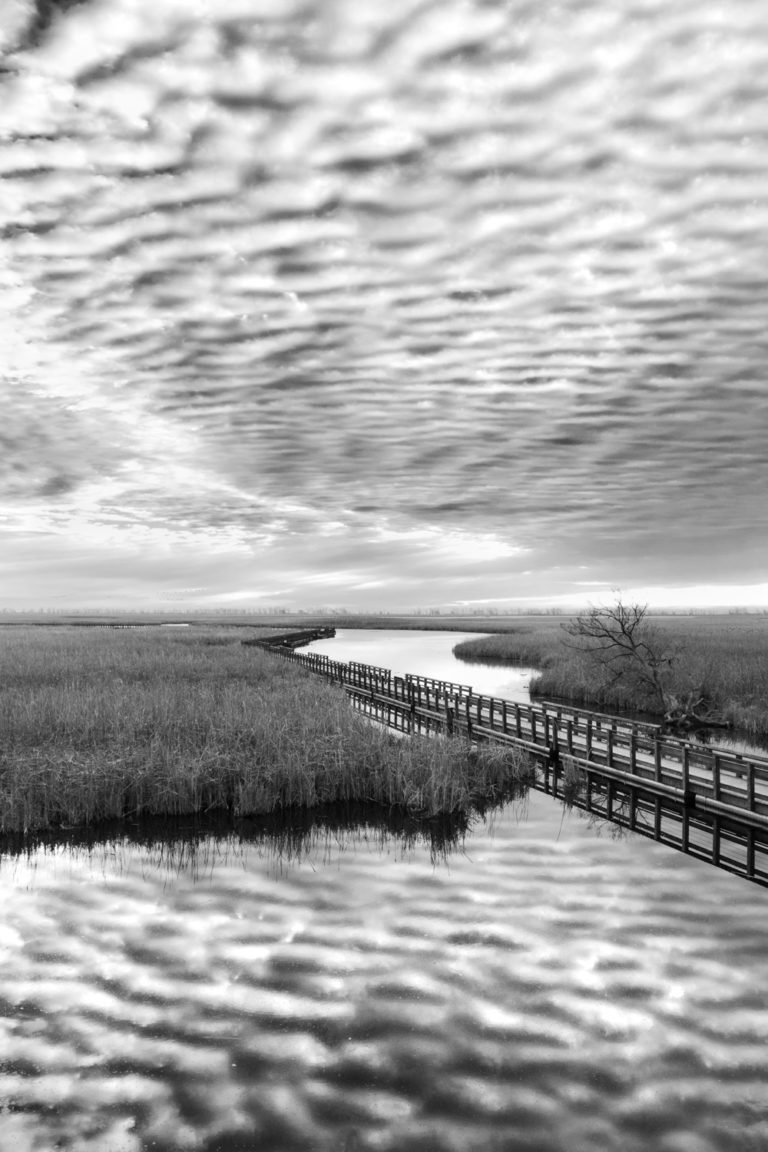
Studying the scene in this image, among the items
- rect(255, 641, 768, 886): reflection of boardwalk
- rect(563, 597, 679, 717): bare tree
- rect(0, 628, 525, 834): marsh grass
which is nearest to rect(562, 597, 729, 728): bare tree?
rect(563, 597, 679, 717): bare tree

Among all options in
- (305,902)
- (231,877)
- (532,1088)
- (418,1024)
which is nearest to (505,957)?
(418,1024)

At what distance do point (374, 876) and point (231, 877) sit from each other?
95.7 inches

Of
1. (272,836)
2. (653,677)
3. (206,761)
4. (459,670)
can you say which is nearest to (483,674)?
(459,670)

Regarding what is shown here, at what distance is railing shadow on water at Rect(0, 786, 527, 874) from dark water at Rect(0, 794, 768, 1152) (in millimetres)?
769

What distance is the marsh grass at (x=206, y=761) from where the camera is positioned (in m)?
16.4

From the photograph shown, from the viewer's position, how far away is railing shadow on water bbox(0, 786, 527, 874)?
13.9 meters

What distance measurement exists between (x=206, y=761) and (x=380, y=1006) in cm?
1032

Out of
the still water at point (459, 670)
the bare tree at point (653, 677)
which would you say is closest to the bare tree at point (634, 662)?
the bare tree at point (653, 677)

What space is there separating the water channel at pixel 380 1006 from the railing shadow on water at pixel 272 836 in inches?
20.0

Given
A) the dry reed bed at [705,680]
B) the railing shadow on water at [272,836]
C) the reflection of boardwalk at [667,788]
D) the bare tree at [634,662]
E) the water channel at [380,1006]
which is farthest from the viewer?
the bare tree at [634,662]

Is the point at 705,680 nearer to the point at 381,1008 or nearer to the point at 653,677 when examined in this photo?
the point at 653,677

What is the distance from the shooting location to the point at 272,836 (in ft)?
49.9

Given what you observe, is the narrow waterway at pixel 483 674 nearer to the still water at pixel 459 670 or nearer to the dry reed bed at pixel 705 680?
the still water at pixel 459 670

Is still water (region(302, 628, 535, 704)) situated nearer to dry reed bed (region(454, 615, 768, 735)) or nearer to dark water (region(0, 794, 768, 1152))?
dry reed bed (region(454, 615, 768, 735))
